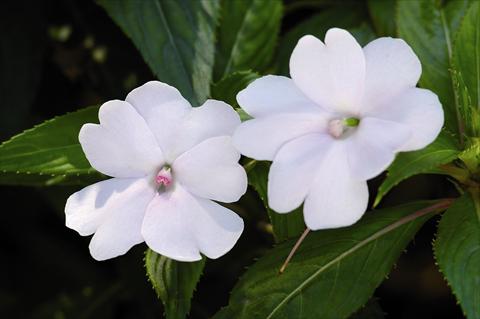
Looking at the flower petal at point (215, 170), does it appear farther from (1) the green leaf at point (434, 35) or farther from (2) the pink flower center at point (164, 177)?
(1) the green leaf at point (434, 35)

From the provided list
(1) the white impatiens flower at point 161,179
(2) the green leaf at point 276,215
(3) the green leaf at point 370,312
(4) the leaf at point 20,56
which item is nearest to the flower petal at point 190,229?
(1) the white impatiens flower at point 161,179

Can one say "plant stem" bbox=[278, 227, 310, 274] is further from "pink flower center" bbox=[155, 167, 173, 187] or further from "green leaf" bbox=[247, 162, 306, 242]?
"pink flower center" bbox=[155, 167, 173, 187]

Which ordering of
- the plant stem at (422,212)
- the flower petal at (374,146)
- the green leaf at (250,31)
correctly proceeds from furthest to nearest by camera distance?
the green leaf at (250,31), the plant stem at (422,212), the flower petal at (374,146)

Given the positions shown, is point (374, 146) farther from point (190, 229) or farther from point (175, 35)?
point (175, 35)

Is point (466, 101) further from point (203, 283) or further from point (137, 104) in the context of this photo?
point (203, 283)

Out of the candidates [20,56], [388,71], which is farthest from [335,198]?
[20,56]

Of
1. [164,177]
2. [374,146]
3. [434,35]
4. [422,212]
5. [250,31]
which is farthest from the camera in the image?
[250,31]

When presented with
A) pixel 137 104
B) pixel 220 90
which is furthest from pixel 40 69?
pixel 137 104
